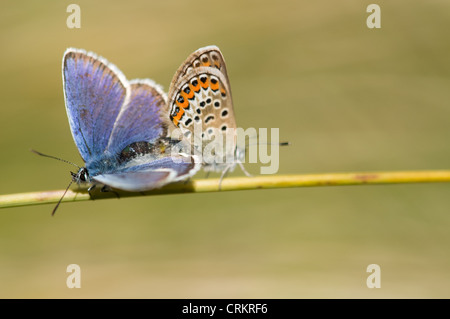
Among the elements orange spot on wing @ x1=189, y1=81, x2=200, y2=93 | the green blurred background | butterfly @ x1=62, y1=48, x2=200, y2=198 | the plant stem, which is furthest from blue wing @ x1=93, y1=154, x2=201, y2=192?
the green blurred background

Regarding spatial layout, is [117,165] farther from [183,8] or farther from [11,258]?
[183,8]

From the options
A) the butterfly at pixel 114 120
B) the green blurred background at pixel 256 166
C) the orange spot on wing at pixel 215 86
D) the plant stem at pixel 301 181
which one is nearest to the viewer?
the plant stem at pixel 301 181

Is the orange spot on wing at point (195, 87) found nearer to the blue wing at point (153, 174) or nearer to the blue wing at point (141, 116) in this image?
the blue wing at point (141, 116)

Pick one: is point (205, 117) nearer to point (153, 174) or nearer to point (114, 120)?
point (114, 120)

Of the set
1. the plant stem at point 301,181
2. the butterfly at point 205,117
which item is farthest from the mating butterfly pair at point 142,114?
the plant stem at point 301,181

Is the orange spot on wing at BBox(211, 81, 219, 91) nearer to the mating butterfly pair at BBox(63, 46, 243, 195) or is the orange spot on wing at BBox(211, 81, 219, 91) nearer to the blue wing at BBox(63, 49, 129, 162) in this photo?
the mating butterfly pair at BBox(63, 46, 243, 195)
